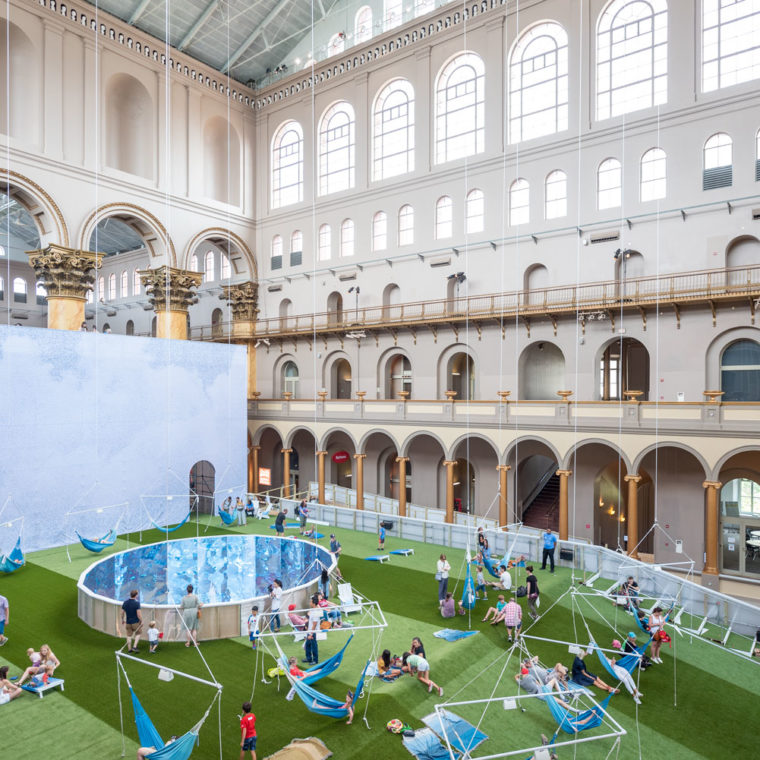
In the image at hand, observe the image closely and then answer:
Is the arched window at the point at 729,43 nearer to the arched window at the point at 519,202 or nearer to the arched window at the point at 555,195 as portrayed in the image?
the arched window at the point at 555,195

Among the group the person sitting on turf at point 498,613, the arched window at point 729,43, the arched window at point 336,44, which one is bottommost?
the person sitting on turf at point 498,613

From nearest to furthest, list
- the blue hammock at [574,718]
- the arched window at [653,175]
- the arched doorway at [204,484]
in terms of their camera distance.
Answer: the blue hammock at [574,718] < the arched window at [653,175] < the arched doorway at [204,484]

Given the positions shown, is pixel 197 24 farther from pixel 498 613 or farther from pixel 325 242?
pixel 498 613

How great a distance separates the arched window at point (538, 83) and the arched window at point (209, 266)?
20.5m

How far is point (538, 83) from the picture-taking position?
25.1 meters

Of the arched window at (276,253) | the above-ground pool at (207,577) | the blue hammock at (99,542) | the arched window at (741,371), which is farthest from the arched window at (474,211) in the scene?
the blue hammock at (99,542)

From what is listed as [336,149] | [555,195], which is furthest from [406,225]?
[555,195]

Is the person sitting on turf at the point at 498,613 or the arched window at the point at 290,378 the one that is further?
the arched window at the point at 290,378

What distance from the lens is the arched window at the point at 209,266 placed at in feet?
125

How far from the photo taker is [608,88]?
23.6 m

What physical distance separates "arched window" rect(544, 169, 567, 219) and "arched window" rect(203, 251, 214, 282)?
71.4 ft

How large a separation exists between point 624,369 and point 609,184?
756 centimetres

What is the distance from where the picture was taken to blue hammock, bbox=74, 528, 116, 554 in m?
18.6

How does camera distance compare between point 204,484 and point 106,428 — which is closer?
point 106,428
